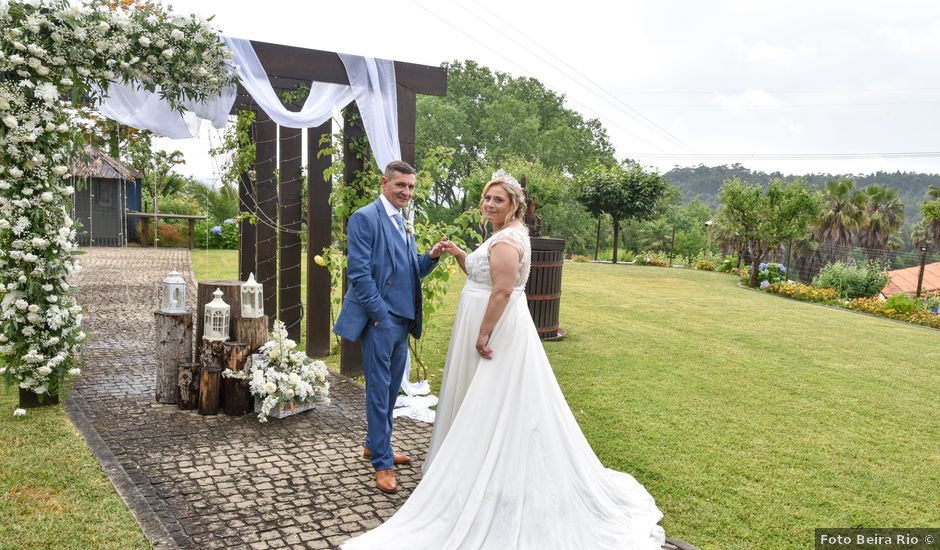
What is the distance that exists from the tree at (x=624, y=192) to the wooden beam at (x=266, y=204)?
17374 mm

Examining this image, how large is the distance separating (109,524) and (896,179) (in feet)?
233

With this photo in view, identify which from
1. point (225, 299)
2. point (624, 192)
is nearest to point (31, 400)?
point (225, 299)

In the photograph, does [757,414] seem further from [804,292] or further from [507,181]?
[804,292]

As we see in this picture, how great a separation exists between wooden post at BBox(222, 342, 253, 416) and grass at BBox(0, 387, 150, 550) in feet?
3.46

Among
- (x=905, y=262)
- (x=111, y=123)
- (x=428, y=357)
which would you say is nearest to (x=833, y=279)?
(x=428, y=357)

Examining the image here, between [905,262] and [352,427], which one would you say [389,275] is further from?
[905,262]

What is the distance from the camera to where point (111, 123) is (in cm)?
595

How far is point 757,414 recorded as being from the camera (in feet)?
20.0

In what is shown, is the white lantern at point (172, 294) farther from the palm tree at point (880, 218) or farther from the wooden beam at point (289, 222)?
the palm tree at point (880, 218)

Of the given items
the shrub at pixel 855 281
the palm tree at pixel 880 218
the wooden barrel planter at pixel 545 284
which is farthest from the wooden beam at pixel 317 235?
the palm tree at pixel 880 218

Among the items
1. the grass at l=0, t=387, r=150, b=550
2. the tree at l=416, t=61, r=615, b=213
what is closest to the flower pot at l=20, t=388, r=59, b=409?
the grass at l=0, t=387, r=150, b=550

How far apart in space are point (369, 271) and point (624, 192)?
20.7 meters

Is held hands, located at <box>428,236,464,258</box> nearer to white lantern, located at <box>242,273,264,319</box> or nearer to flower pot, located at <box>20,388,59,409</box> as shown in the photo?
white lantern, located at <box>242,273,264,319</box>

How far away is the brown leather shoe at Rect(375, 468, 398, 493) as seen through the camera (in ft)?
13.0
